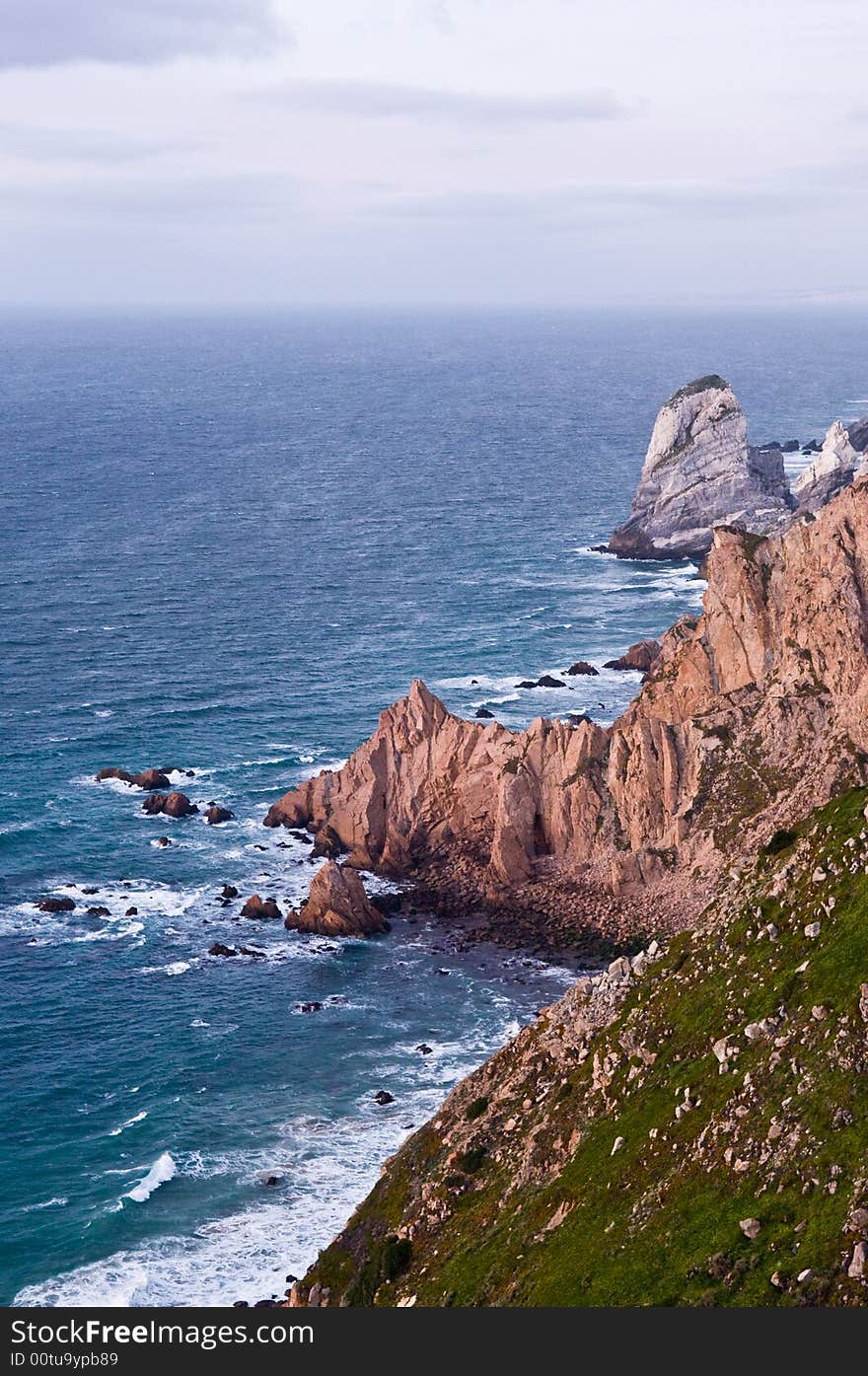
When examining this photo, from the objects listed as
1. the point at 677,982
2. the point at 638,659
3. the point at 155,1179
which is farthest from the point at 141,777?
the point at 677,982

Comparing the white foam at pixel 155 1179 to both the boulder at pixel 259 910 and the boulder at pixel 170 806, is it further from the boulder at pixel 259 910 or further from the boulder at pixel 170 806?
the boulder at pixel 170 806

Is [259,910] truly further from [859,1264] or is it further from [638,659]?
[859,1264]

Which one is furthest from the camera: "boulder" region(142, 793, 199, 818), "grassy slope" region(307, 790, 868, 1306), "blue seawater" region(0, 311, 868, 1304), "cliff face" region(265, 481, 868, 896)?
"boulder" region(142, 793, 199, 818)

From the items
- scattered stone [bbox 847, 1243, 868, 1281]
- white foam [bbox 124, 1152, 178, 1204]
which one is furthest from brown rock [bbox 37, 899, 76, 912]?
scattered stone [bbox 847, 1243, 868, 1281]

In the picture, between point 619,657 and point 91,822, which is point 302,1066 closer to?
point 91,822

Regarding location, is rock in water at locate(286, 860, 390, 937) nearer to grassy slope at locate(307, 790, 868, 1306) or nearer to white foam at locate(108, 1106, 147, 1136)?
white foam at locate(108, 1106, 147, 1136)

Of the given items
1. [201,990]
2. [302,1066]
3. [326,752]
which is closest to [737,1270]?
[302,1066]
